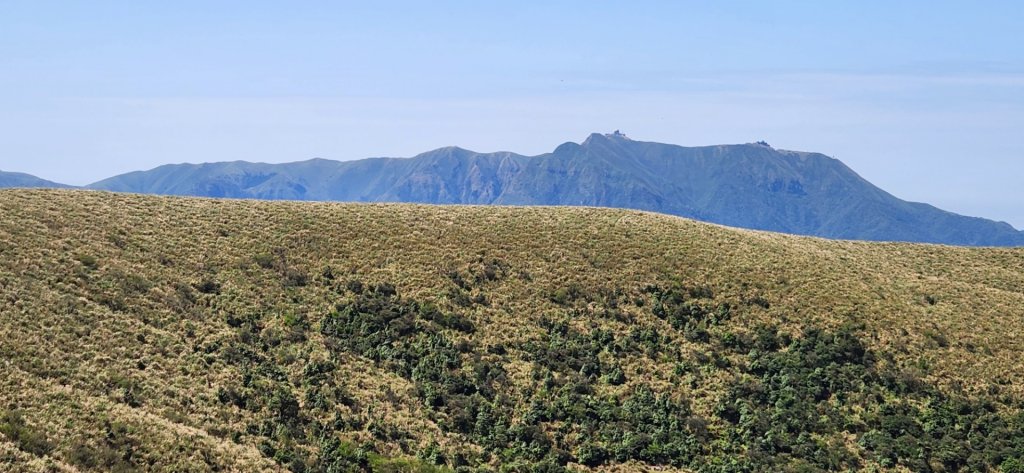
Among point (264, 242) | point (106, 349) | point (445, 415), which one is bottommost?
point (445, 415)

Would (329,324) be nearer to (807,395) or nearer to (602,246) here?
(602,246)

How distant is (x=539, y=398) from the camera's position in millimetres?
42469

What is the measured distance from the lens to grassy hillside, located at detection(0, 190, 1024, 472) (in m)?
34.3

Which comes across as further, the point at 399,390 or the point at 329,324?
the point at 329,324

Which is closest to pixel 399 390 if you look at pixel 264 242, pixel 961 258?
pixel 264 242

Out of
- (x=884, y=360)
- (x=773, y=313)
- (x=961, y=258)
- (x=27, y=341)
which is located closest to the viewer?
(x=27, y=341)

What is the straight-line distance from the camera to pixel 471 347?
4703cm

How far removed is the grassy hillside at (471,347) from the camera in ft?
113

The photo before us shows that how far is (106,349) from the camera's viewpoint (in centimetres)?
3688

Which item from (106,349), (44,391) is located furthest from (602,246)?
(44,391)

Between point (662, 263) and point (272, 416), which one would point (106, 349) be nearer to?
point (272, 416)

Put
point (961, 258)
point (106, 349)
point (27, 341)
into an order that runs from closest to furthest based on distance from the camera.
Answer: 1. point (27, 341)
2. point (106, 349)
3. point (961, 258)

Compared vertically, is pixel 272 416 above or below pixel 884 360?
below

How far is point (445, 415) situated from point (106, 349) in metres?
16.6
